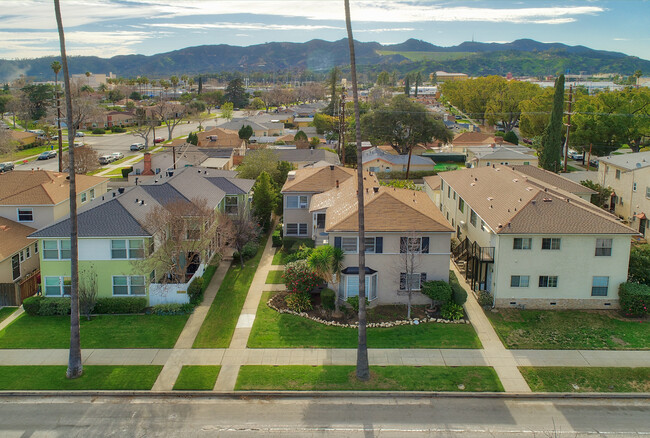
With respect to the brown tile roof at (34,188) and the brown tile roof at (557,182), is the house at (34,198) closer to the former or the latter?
the brown tile roof at (34,188)

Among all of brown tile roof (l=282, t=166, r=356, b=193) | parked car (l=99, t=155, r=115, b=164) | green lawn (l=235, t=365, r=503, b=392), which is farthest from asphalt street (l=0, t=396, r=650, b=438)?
parked car (l=99, t=155, r=115, b=164)

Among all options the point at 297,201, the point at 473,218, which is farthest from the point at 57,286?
the point at 473,218

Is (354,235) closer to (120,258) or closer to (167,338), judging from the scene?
(167,338)

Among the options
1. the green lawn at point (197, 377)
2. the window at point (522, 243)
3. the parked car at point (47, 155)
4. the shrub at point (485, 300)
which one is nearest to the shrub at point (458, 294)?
the shrub at point (485, 300)

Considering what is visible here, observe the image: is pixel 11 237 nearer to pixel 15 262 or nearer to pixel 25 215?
pixel 15 262

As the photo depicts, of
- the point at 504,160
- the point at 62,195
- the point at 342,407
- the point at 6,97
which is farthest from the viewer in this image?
the point at 6,97

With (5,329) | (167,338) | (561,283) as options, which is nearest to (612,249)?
(561,283)
